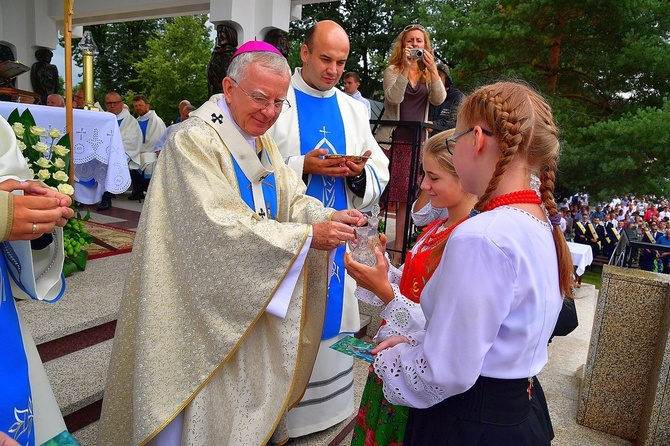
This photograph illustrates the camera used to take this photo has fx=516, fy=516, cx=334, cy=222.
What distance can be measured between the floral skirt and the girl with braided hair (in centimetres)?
48

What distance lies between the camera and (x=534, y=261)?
1.21 metres

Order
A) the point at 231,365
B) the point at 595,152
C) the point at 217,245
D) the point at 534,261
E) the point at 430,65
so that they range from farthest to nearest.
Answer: the point at 595,152
the point at 430,65
the point at 231,365
the point at 217,245
the point at 534,261

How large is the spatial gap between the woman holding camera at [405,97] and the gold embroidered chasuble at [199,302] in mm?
2444

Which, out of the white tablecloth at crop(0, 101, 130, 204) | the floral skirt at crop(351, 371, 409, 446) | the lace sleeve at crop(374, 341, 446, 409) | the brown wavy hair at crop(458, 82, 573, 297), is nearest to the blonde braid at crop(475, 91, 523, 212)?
the brown wavy hair at crop(458, 82, 573, 297)

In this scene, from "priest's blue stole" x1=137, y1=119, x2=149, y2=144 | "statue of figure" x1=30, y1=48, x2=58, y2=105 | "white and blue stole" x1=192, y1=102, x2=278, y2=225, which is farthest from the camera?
"statue of figure" x1=30, y1=48, x2=58, y2=105

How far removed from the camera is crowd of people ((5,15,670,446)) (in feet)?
3.98

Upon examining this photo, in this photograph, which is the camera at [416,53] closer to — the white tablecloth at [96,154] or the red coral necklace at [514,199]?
the white tablecloth at [96,154]

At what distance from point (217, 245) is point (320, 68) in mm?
1287

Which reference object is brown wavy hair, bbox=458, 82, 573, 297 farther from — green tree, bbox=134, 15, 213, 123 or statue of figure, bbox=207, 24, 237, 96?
green tree, bbox=134, 15, 213, 123

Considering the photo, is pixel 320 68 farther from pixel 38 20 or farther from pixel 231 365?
pixel 38 20

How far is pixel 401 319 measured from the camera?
1579mm

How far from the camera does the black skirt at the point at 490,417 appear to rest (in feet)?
4.28

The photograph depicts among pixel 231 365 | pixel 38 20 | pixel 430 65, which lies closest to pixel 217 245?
pixel 231 365

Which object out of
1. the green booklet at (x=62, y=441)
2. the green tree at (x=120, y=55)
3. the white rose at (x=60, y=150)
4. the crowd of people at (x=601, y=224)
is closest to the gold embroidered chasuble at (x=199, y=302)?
the green booklet at (x=62, y=441)
